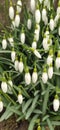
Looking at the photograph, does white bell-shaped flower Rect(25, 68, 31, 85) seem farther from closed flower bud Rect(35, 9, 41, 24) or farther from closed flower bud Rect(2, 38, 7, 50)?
closed flower bud Rect(35, 9, 41, 24)

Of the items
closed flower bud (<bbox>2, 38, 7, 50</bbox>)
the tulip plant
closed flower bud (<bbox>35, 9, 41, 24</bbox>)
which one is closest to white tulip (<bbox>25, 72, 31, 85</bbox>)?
the tulip plant

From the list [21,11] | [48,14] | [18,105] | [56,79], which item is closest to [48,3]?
[48,14]

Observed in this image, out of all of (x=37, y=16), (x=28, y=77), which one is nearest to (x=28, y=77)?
(x=28, y=77)

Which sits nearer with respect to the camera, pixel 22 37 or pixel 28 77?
pixel 28 77

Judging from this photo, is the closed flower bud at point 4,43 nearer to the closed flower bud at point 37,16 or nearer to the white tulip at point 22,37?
the white tulip at point 22,37

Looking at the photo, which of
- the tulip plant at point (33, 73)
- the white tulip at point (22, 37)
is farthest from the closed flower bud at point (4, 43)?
the white tulip at point (22, 37)

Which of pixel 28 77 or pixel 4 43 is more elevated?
pixel 4 43

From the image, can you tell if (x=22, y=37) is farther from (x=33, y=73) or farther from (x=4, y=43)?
(x=33, y=73)

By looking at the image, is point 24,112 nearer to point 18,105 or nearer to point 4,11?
point 18,105

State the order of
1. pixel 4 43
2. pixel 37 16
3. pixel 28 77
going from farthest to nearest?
1. pixel 37 16
2. pixel 4 43
3. pixel 28 77
